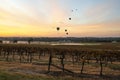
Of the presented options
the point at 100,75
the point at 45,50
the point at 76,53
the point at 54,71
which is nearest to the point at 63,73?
the point at 54,71

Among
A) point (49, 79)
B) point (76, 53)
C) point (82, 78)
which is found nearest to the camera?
point (49, 79)

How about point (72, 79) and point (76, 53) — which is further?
point (76, 53)

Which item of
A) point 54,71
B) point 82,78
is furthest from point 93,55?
point 82,78

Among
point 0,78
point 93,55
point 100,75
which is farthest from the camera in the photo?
point 93,55

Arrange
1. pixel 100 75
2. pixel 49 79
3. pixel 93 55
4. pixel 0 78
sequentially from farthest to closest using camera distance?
pixel 93 55 → pixel 100 75 → pixel 49 79 → pixel 0 78

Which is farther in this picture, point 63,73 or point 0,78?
point 63,73

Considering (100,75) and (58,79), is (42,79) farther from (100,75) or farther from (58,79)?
(100,75)

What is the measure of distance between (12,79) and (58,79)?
422 cm

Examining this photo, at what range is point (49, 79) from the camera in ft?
81.1

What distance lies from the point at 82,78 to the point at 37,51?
117 feet

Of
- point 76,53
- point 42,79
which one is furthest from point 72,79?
point 76,53

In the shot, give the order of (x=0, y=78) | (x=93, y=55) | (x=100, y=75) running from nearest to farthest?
(x=0, y=78) < (x=100, y=75) < (x=93, y=55)

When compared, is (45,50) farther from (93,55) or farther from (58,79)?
(58,79)

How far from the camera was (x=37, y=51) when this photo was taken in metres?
61.6
